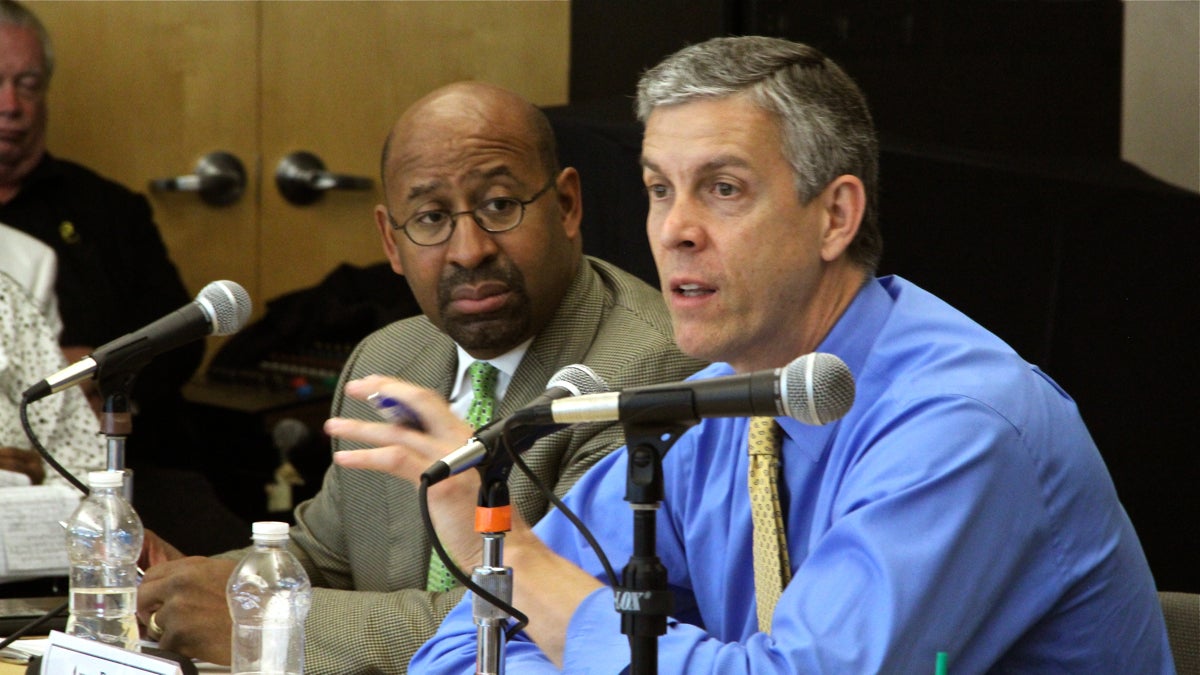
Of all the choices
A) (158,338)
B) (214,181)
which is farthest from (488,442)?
(214,181)

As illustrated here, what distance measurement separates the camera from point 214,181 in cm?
418

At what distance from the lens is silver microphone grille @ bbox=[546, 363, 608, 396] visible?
132 centimetres

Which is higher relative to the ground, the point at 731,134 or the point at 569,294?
the point at 731,134

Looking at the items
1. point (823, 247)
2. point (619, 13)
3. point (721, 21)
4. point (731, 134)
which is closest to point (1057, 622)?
point (823, 247)

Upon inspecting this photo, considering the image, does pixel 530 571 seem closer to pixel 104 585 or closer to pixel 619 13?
pixel 104 585

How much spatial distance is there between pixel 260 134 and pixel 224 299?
268cm

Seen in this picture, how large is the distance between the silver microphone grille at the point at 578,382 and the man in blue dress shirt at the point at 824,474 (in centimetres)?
12

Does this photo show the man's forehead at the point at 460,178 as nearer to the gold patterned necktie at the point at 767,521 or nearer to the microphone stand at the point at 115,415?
the microphone stand at the point at 115,415

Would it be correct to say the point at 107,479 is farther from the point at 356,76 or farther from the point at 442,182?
the point at 356,76

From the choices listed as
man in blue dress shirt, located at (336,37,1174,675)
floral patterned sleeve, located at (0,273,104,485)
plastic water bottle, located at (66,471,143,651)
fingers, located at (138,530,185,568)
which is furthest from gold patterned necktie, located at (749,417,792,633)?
floral patterned sleeve, located at (0,273,104,485)

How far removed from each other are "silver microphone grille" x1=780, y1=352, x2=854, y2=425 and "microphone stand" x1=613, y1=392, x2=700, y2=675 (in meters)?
0.09

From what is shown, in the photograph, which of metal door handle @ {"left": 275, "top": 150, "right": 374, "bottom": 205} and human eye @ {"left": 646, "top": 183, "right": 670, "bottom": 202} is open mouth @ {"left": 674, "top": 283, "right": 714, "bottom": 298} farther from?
metal door handle @ {"left": 275, "top": 150, "right": 374, "bottom": 205}

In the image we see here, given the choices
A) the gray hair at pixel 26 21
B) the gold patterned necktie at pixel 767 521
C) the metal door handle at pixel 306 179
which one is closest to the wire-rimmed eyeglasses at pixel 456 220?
the gold patterned necktie at pixel 767 521

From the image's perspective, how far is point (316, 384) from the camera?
3.91 metres
